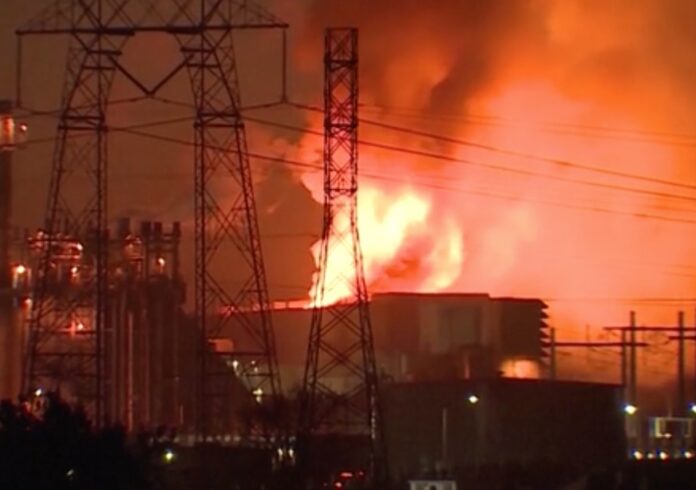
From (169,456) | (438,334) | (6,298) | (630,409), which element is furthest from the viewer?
(630,409)

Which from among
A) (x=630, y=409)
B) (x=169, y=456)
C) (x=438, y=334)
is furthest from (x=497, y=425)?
(x=169, y=456)

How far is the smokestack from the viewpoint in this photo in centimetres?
5475

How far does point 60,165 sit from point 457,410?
18324mm

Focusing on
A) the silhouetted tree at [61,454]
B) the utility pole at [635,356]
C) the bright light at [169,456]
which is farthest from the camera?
the utility pole at [635,356]

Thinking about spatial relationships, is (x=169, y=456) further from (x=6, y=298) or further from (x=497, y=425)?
(x=6, y=298)

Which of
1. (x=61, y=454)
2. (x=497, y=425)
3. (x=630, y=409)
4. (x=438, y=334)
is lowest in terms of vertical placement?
(x=497, y=425)

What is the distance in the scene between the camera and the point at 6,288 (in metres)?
55.8

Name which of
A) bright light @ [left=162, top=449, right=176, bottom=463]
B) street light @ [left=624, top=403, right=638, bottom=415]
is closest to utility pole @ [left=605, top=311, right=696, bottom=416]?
street light @ [left=624, top=403, right=638, bottom=415]

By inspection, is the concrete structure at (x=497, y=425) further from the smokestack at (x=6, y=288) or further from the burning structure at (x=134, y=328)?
the smokestack at (x=6, y=288)

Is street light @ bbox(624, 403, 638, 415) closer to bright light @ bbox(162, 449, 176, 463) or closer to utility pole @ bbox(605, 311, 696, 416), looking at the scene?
utility pole @ bbox(605, 311, 696, 416)

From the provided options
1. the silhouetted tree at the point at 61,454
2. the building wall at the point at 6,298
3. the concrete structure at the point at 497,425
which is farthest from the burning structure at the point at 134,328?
the silhouetted tree at the point at 61,454

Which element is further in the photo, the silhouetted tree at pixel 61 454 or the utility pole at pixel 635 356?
the utility pole at pixel 635 356

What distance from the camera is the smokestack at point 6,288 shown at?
5475 cm

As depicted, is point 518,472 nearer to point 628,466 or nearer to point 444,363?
point 628,466
